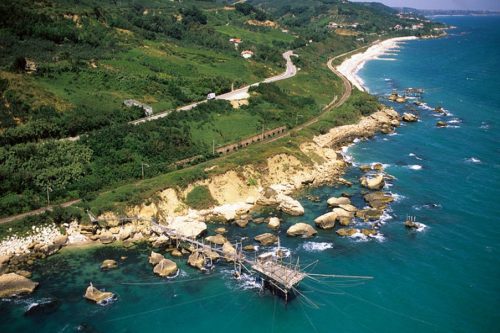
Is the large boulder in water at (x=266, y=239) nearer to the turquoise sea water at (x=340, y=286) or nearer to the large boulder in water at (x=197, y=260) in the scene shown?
the turquoise sea water at (x=340, y=286)

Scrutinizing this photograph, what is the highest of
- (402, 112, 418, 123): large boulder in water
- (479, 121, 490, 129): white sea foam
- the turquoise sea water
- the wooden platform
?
the wooden platform

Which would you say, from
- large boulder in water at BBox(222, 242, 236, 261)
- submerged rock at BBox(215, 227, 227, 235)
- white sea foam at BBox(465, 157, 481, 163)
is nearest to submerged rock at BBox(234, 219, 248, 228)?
submerged rock at BBox(215, 227, 227, 235)

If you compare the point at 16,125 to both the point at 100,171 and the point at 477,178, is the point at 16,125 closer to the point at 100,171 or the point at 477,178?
the point at 100,171

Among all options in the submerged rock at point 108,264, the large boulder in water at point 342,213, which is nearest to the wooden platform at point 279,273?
the large boulder in water at point 342,213

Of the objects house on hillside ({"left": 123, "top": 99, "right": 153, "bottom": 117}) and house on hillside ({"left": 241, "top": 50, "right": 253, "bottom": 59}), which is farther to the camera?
house on hillside ({"left": 241, "top": 50, "right": 253, "bottom": 59})

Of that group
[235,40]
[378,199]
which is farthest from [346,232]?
[235,40]

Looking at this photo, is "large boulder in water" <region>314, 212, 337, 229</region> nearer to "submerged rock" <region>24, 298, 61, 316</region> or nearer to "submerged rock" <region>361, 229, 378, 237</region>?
"submerged rock" <region>361, 229, 378, 237</region>
